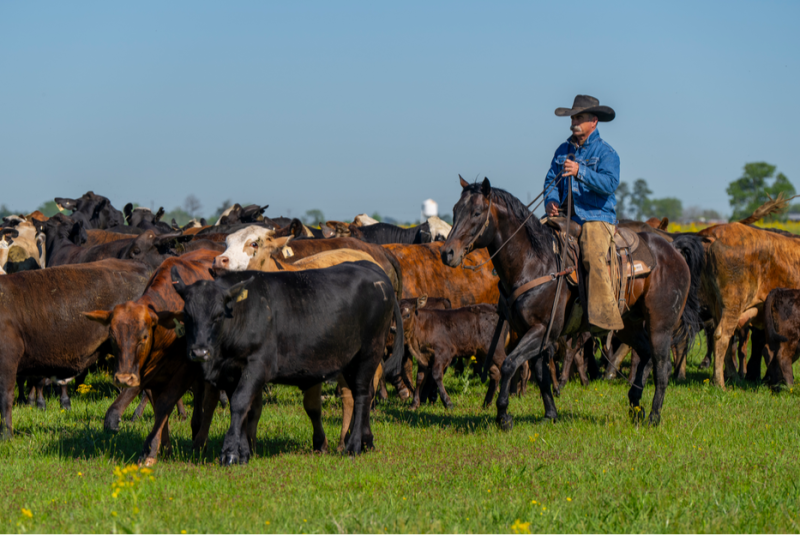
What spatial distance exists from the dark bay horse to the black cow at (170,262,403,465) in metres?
1.26

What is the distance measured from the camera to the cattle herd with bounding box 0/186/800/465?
6891 mm

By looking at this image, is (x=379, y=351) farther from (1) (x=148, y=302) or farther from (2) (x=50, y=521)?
(2) (x=50, y=521)

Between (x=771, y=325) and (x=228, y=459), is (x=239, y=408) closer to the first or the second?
(x=228, y=459)

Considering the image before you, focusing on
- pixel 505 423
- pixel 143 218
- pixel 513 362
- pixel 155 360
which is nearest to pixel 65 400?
pixel 155 360

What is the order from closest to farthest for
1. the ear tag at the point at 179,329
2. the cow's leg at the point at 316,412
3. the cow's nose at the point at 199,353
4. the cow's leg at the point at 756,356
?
the cow's nose at the point at 199,353 < the ear tag at the point at 179,329 < the cow's leg at the point at 316,412 < the cow's leg at the point at 756,356

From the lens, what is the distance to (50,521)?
536cm

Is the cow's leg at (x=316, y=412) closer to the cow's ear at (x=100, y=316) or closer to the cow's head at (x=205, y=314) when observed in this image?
the cow's head at (x=205, y=314)

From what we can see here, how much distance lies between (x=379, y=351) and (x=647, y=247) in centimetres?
355

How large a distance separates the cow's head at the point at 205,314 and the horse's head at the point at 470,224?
104 inches

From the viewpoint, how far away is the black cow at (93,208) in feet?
71.1

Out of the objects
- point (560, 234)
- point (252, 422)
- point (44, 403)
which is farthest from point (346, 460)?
point (44, 403)

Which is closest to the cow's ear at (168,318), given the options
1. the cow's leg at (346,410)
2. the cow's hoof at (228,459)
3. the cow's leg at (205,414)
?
the cow's leg at (205,414)

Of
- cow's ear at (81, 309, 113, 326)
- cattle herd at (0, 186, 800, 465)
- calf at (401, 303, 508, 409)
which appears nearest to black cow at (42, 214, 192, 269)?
cattle herd at (0, 186, 800, 465)

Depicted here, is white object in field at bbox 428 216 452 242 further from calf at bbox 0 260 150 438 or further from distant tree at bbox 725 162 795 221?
distant tree at bbox 725 162 795 221
